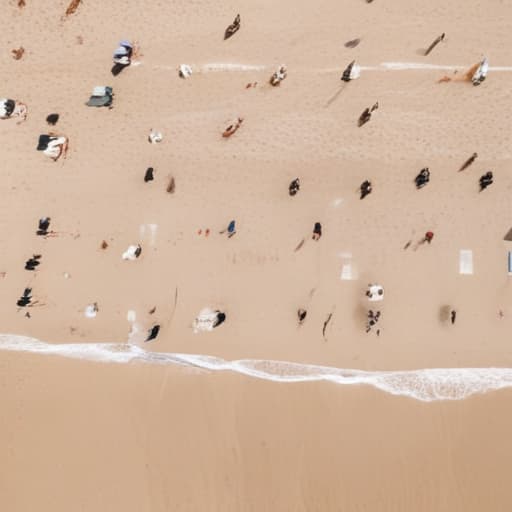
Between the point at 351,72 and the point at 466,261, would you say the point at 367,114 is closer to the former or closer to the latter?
the point at 351,72

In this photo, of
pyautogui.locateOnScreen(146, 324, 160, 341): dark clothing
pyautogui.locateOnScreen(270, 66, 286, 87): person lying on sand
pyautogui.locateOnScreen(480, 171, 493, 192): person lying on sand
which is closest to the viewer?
pyautogui.locateOnScreen(480, 171, 493, 192): person lying on sand

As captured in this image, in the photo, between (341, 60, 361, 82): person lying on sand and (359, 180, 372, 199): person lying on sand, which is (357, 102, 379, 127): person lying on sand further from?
(359, 180, 372, 199): person lying on sand

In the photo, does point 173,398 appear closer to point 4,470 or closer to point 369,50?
point 4,470

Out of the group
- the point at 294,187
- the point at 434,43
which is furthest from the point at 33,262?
the point at 434,43

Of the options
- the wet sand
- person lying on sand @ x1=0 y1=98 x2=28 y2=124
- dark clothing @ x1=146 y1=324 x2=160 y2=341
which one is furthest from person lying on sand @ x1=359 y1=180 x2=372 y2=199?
person lying on sand @ x1=0 y1=98 x2=28 y2=124

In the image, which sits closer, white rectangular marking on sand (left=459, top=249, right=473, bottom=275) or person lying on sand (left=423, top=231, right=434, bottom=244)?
person lying on sand (left=423, top=231, right=434, bottom=244)

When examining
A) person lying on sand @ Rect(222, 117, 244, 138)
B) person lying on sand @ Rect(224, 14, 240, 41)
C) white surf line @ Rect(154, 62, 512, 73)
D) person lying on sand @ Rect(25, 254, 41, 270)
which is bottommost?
person lying on sand @ Rect(25, 254, 41, 270)

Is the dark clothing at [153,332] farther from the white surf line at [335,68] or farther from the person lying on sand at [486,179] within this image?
the person lying on sand at [486,179]
